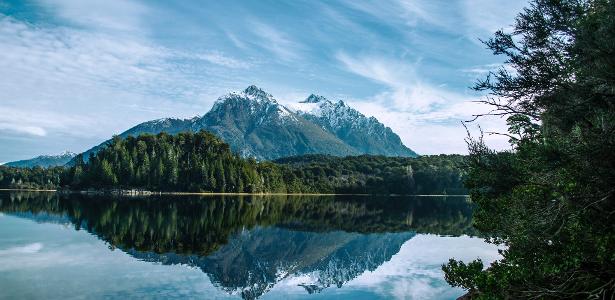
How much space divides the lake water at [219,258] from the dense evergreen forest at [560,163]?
49.1ft

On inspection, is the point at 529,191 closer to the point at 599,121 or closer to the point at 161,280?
the point at 599,121

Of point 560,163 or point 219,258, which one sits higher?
point 560,163

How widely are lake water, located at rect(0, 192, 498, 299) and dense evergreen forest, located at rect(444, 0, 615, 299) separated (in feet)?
49.1

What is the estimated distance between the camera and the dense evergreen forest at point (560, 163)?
1311cm

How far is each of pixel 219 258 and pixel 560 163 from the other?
33.8 meters

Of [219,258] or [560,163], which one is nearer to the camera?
[560,163]

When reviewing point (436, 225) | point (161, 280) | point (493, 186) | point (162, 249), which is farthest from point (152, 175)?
point (493, 186)

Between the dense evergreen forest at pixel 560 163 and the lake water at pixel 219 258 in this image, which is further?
the lake water at pixel 219 258

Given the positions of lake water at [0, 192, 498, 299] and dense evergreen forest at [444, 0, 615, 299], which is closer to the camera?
dense evergreen forest at [444, 0, 615, 299]

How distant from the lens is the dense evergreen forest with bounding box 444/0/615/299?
13109 mm

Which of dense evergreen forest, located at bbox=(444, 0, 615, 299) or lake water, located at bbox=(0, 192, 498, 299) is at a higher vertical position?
dense evergreen forest, located at bbox=(444, 0, 615, 299)

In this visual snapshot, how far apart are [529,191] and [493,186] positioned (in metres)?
1.43

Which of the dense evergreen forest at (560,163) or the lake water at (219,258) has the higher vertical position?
the dense evergreen forest at (560,163)

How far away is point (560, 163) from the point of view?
45.0 feet
